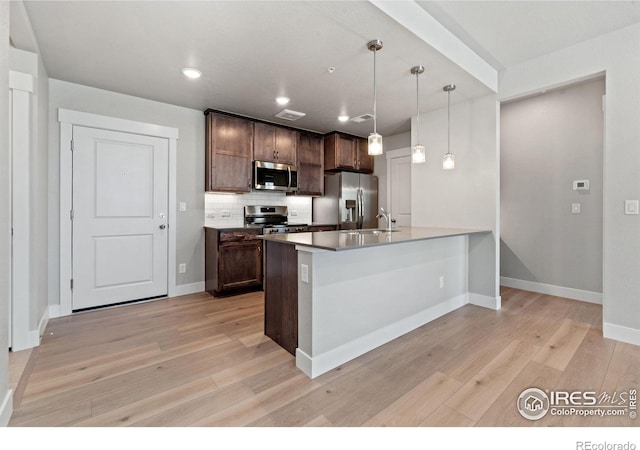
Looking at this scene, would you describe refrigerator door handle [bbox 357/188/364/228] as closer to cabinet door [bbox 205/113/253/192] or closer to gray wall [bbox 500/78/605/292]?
cabinet door [bbox 205/113/253/192]

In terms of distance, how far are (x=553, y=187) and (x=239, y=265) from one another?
4.21 m

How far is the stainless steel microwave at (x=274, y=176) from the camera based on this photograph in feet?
14.3

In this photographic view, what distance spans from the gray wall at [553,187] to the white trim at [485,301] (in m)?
1.16

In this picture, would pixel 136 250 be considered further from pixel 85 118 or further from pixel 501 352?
pixel 501 352

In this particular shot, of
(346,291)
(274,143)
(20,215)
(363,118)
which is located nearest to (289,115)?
(274,143)

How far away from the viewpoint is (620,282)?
8.34 feet

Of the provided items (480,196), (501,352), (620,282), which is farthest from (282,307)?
(620,282)

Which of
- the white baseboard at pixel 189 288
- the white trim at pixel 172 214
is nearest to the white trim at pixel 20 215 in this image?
the white trim at pixel 172 214

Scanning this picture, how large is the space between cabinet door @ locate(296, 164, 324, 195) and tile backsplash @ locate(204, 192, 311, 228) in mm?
299

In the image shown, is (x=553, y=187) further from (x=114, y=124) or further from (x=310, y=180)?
(x=114, y=124)

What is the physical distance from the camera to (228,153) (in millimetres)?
4117

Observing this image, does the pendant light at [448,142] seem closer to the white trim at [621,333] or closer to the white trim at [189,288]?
the white trim at [621,333]

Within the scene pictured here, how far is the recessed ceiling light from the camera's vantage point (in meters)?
2.88

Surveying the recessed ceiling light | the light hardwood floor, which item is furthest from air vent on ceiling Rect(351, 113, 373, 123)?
the light hardwood floor
